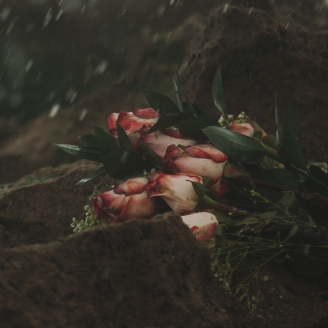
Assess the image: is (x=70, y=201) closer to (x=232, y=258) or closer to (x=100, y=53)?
(x=232, y=258)

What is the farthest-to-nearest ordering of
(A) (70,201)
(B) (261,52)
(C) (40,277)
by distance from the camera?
(B) (261,52) < (A) (70,201) < (C) (40,277)

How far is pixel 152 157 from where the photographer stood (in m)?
0.55

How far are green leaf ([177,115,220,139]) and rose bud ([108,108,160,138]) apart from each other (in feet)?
0.18

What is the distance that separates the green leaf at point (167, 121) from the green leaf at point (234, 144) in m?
0.07

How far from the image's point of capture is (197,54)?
1.06m

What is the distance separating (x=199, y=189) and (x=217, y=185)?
62mm

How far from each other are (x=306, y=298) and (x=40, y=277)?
0.30 meters

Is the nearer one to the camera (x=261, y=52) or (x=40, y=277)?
(x=40, y=277)

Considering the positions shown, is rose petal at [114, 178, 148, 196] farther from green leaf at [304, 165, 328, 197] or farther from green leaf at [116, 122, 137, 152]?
green leaf at [304, 165, 328, 197]

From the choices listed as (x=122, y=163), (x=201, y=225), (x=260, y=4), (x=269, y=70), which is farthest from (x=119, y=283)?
(x=260, y=4)

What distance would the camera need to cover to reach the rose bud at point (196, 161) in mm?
501

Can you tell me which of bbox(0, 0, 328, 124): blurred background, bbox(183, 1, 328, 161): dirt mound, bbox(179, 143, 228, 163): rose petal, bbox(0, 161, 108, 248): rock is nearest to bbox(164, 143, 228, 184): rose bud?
bbox(179, 143, 228, 163): rose petal

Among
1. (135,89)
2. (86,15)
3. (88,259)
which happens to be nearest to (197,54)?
(88,259)

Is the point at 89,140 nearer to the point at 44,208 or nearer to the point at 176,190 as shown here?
the point at 176,190
